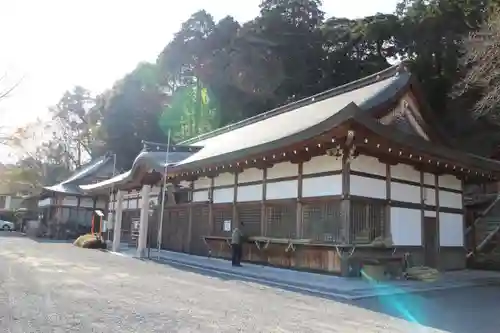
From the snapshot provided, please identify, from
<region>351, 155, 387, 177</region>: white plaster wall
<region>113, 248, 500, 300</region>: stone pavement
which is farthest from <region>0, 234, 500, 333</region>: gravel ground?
<region>351, 155, 387, 177</region>: white plaster wall

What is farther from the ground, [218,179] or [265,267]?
[218,179]

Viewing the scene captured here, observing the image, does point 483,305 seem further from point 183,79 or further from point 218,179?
point 183,79

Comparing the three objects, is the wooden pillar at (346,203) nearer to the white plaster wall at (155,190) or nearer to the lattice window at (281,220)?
the lattice window at (281,220)

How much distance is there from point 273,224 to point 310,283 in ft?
12.4

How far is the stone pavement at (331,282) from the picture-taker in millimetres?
8528

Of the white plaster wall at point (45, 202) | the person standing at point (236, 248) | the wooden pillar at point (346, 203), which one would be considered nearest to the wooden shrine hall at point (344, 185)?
the wooden pillar at point (346, 203)

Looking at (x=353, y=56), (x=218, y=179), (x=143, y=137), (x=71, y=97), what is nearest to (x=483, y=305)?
(x=218, y=179)

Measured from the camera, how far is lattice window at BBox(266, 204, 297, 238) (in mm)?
12297

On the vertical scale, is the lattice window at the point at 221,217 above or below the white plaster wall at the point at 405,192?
below

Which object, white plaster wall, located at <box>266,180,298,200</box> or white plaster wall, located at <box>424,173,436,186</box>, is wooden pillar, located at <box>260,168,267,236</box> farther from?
white plaster wall, located at <box>424,173,436,186</box>

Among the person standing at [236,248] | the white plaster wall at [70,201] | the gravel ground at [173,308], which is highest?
the white plaster wall at [70,201]

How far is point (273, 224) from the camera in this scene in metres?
13.0

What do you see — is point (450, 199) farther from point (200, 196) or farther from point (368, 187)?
point (200, 196)

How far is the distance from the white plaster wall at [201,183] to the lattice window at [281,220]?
380 cm
